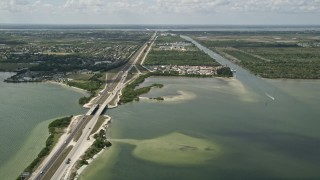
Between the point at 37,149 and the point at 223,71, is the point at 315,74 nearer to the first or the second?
the point at 223,71

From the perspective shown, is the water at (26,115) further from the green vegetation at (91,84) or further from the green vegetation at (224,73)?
the green vegetation at (224,73)

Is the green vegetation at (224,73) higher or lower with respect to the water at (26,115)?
higher

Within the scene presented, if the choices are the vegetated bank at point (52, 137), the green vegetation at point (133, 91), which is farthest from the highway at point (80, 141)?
the green vegetation at point (133, 91)

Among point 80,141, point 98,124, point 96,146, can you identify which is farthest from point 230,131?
point 80,141

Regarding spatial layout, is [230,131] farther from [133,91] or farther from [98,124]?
[133,91]

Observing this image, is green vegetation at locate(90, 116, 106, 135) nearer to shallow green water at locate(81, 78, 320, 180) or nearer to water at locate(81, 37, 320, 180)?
shallow green water at locate(81, 78, 320, 180)
